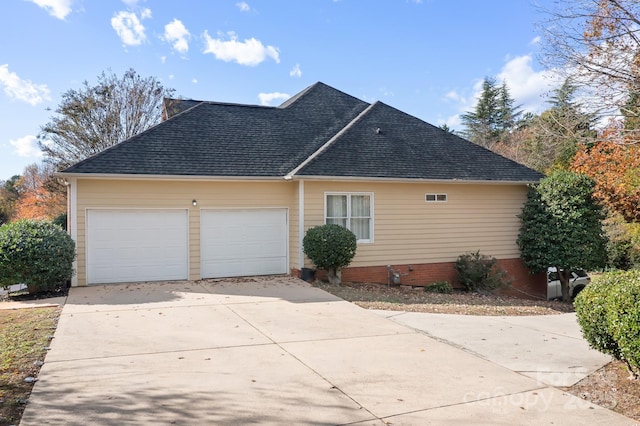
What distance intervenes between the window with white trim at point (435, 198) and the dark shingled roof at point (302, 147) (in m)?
0.65

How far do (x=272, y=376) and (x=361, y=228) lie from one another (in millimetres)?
8898

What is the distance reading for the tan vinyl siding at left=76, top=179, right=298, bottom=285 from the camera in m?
11.9

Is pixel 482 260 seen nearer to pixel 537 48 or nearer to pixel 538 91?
pixel 538 91

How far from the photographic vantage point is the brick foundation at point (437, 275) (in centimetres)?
1383

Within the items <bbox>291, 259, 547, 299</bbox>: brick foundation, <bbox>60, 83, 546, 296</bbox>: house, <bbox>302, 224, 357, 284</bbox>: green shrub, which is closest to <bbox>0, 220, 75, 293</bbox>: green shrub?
<bbox>60, 83, 546, 296</bbox>: house

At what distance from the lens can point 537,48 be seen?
11422mm

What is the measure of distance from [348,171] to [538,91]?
559 centimetres

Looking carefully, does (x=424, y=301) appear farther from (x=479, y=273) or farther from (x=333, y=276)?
(x=479, y=273)

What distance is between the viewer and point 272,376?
17.9 feet

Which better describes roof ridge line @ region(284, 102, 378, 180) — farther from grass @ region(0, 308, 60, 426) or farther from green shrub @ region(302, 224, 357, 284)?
grass @ region(0, 308, 60, 426)

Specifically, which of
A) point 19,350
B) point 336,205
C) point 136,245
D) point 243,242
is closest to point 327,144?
point 336,205

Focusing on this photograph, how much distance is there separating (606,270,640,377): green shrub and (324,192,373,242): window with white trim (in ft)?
29.2

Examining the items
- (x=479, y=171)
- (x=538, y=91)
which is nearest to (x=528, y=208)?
(x=479, y=171)

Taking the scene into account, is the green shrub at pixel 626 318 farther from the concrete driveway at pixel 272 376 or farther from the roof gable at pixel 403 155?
the roof gable at pixel 403 155
